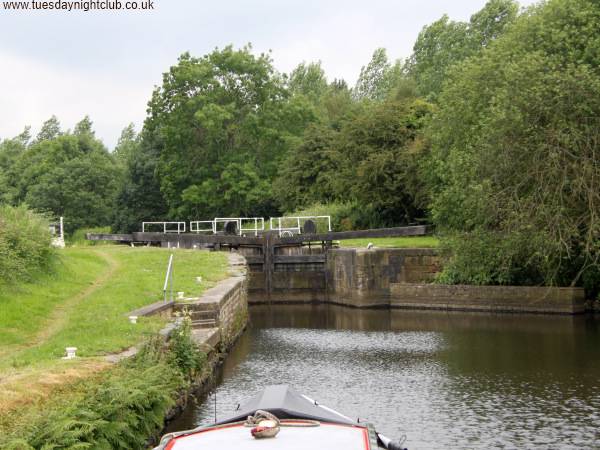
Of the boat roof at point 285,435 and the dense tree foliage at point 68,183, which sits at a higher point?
the dense tree foliage at point 68,183

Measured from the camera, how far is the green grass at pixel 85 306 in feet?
42.8

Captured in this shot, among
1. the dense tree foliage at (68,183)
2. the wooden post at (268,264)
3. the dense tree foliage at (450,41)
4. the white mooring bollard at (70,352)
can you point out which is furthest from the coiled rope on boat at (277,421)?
the dense tree foliage at (68,183)

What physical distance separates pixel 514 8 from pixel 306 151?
23.7 meters

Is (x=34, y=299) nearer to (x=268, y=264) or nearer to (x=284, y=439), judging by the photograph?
(x=284, y=439)

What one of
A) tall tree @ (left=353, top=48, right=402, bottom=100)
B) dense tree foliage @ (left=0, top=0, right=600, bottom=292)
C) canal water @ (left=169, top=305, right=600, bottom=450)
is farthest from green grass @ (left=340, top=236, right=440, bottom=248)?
tall tree @ (left=353, top=48, right=402, bottom=100)

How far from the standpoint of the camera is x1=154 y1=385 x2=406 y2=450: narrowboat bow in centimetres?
727

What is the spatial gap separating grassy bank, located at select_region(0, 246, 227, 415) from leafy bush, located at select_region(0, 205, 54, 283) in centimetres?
35

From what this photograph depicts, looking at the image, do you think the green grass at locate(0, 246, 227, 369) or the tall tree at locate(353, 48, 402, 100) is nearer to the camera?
the green grass at locate(0, 246, 227, 369)

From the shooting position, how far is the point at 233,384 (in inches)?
646

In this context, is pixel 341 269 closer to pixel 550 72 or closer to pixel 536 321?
pixel 536 321

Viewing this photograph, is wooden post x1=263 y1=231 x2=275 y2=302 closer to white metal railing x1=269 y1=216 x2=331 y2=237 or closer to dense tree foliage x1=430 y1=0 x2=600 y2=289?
white metal railing x1=269 y1=216 x2=331 y2=237

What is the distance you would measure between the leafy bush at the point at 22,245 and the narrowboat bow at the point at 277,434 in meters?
9.55

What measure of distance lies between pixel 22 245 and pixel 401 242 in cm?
2148

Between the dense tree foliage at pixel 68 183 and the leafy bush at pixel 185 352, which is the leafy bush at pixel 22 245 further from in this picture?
the dense tree foliage at pixel 68 183
